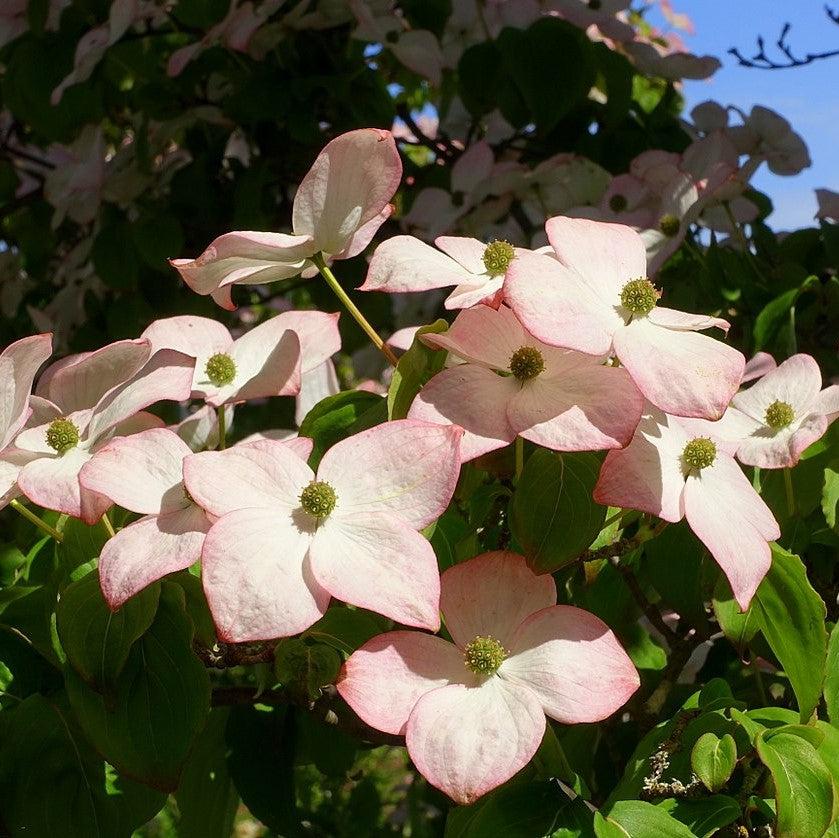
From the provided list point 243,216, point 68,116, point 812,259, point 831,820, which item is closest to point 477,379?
point 831,820

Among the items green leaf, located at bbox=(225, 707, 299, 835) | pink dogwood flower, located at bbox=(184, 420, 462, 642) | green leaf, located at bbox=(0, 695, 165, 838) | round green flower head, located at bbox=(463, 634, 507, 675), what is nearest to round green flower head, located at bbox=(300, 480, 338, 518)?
pink dogwood flower, located at bbox=(184, 420, 462, 642)

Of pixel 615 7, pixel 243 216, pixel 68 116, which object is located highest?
pixel 615 7

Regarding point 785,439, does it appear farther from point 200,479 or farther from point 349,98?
point 349,98

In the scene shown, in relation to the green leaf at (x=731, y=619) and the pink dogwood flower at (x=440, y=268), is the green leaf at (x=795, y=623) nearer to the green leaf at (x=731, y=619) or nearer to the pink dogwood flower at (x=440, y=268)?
the green leaf at (x=731, y=619)

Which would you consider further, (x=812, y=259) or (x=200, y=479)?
(x=812, y=259)

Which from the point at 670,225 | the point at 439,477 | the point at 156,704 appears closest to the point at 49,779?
the point at 156,704

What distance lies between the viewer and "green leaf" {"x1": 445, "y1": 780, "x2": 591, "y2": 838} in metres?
0.56

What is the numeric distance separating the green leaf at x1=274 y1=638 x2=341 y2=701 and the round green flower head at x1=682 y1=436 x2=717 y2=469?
22 cm

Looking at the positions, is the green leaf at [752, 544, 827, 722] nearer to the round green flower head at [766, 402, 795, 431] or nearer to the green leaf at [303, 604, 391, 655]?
the round green flower head at [766, 402, 795, 431]

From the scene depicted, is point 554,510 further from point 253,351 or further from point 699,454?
point 253,351

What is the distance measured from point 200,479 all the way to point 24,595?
0.21 metres

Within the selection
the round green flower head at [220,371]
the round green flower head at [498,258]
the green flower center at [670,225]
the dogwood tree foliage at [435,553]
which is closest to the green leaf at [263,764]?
the dogwood tree foliage at [435,553]

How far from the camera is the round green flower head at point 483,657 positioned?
560mm

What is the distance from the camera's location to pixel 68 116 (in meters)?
1.50
